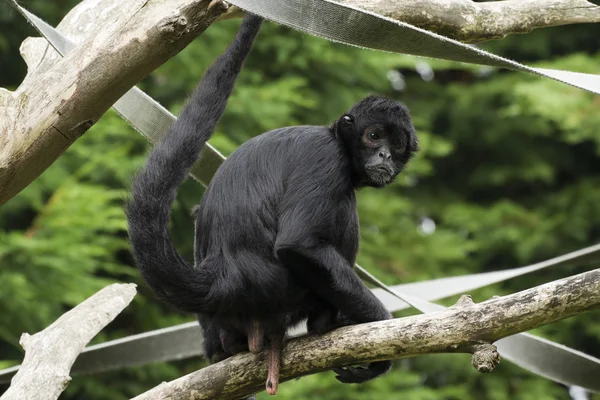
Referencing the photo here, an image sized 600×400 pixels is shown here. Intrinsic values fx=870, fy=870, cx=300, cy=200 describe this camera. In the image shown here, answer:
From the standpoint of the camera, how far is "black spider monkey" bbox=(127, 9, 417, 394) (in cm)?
389

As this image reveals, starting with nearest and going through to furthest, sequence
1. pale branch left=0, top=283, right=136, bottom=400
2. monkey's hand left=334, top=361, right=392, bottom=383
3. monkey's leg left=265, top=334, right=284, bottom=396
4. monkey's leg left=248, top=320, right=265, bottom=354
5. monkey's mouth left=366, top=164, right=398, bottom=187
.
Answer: monkey's leg left=265, top=334, right=284, bottom=396, monkey's leg left=248, top=320, right=265, bottom=354, monkey's hand left=334, top=361, right=392, bottom=383, pale branch left=0, top=283, right=136, bottom=400, monkey's mouth left=366, top=164, right=398, bottom=187

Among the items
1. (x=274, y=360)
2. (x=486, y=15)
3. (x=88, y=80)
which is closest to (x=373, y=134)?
(x=486, y=15)

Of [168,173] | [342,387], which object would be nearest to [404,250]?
[342,387]

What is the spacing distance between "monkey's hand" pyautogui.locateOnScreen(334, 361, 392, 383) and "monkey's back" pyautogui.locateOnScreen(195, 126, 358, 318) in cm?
39

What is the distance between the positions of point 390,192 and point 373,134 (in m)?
8.26

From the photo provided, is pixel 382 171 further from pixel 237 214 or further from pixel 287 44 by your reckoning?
pixel 287 44

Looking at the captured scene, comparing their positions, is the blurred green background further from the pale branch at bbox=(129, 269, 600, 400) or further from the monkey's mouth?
the pale branch at bbox=(129, 269, 600, 400)

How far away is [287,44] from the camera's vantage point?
10766mm

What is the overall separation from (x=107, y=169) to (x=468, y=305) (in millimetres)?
6748

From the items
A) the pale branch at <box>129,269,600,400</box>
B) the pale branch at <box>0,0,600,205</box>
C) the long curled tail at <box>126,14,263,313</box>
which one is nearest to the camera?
the pale branch at <box>129,269,600,400</box>

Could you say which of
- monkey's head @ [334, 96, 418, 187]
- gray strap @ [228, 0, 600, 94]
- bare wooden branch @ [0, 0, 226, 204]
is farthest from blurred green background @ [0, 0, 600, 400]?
gray strap @ [228, 0, 600, 94]

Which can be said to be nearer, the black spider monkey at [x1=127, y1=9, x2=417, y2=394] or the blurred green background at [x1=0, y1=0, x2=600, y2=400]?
the black spider monkey at [x1=127, y1=9, x2=417, y2=394]

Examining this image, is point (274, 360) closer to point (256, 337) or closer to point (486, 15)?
point (256, 337)

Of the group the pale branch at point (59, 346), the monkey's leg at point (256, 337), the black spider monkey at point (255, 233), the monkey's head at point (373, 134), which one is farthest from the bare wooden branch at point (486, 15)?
the pale branch at point (59, 346)
